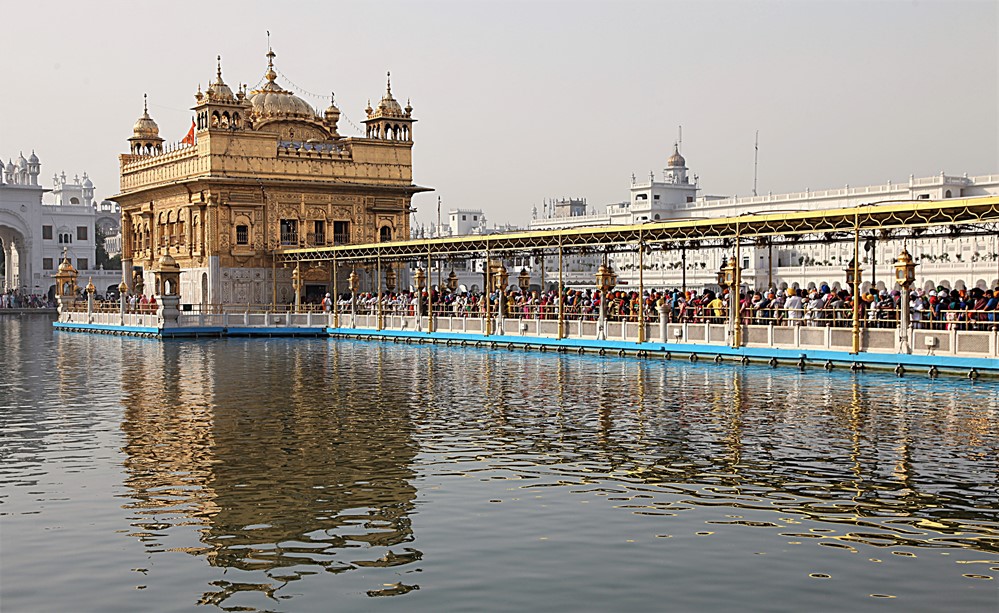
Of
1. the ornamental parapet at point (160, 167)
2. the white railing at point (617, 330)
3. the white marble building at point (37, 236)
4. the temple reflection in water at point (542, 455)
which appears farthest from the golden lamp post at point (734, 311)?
the white marble building at point (37, 236)

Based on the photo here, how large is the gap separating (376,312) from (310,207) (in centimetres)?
1148

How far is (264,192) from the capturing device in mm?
55781

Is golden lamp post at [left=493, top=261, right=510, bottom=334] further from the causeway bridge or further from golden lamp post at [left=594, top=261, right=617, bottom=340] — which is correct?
golden lamp post at [left=594, top=261, right=617, bottom=340]

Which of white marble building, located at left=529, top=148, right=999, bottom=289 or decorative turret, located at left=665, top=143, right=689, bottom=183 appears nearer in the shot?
white marble building, located at left=529, top=148, right=999, bottom=289

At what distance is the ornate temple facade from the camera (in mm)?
54812

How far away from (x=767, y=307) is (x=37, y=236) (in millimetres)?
85867

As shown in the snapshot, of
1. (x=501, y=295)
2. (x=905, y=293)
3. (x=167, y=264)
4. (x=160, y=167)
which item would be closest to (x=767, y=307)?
(x=905, y=293)

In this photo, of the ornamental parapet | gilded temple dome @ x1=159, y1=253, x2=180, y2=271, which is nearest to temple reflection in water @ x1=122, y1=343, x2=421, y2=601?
gilded temple dome @ x1=159, y1=253, x2=180, y2=271

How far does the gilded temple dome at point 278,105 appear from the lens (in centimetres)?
5859

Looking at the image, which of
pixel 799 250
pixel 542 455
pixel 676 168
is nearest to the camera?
pixel 542 455

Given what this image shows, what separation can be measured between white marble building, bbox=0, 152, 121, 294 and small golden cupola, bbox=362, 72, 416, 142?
4954 centimetres

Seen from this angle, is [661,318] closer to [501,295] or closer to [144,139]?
[501,295]

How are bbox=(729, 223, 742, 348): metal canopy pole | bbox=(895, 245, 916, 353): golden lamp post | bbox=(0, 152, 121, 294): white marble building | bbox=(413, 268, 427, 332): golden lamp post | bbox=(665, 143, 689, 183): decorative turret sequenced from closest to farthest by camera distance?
bbox=(895, 245, 916, 353): golden lamp post → bbox=(729, 223, 742, 348): metal canopy pole → bbox=(413, 268, 427, 332): golden lamp post → bbox=(0, 152, 121, 294): white marble building → bbox=(665, 143, 689, 183): decorative turret

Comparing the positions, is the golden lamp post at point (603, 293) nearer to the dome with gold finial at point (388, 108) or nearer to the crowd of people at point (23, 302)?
the dome with gold finial at point (388, 108)
